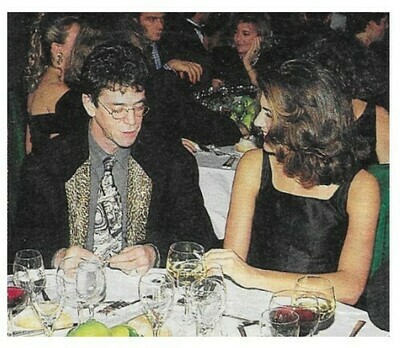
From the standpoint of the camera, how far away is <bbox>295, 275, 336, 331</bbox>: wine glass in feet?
8.61

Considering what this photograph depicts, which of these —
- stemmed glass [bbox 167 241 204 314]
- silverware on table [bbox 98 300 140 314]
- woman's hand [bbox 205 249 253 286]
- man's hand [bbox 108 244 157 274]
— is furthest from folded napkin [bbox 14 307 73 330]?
woman's hand [bbox 205 249 253 286]

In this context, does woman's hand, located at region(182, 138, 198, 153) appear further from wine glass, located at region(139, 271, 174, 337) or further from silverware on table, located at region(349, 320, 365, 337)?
silverware on table, located at region(349, 320, 365, 337)

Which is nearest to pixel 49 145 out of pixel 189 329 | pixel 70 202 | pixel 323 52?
pixel 70 202

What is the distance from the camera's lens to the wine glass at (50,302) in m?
2.48

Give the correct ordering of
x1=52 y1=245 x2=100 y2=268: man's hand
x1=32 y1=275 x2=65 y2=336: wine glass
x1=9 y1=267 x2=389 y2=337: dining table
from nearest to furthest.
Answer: x1=32 y1=275 x2=65 y2=336: wine glass < x1=9 y1=267 x2=389 y2=337: dining table < x1=52 y1=245 x2=100 y2=268: man's hand

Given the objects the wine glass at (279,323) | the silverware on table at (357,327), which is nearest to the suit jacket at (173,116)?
the wine glass at (279,323)

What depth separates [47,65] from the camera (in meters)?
2.66

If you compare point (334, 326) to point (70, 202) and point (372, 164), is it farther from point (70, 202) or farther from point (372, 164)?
point (70, 202)

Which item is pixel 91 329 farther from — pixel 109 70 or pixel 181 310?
pixel 109 70

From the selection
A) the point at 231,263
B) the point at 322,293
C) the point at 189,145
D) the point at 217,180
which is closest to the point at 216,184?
the point at 217,180

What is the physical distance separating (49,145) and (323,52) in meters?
0.85

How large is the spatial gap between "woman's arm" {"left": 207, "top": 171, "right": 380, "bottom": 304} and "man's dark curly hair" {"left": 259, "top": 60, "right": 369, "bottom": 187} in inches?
2.9

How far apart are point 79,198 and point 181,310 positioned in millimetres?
453

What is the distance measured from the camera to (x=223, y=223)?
2686 millimetres
